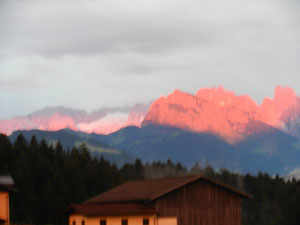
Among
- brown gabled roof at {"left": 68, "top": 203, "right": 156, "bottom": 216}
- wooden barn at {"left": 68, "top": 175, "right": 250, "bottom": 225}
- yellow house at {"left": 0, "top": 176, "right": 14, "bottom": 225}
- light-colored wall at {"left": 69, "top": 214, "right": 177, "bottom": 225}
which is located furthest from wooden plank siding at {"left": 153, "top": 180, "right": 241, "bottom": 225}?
yellow house at {"left": 0, "top": 176, "right": 14, "bottom": 225}

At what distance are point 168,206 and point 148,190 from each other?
3241mm

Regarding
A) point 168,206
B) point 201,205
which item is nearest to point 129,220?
point 168,206

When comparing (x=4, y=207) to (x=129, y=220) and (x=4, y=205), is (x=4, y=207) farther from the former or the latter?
(x=129, y=220)

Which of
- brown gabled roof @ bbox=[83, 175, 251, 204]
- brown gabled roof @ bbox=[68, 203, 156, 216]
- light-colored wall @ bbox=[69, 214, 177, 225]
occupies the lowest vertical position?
light-colored wall @ bbox=[69, 214, 177, 225]

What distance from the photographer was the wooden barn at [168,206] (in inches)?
2210

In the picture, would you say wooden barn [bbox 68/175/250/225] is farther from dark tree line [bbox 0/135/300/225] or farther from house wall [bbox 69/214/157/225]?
dark tree line [bbox 0/135/300/225]

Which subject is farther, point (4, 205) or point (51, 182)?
point (51, 182)

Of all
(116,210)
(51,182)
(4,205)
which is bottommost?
(116,210)

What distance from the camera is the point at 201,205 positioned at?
6156cm

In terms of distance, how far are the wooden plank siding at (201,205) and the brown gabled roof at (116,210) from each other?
5.02 feet

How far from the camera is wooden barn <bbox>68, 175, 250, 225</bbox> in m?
56.1

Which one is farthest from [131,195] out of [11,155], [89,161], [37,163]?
[89,161]

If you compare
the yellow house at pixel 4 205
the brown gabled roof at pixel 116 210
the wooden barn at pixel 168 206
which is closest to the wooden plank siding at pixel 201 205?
the wooden barn at pixel 168 206

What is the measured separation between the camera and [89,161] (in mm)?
135750
